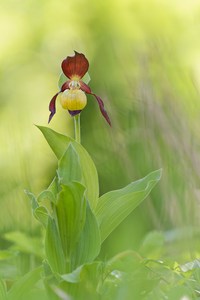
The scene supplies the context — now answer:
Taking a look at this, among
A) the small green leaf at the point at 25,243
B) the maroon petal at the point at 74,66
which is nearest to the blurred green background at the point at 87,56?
the small green leaf at the point at 25,243

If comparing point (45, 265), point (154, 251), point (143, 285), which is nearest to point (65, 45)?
point (154, 251)

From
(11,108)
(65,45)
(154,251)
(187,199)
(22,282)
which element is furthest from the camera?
(65,45)

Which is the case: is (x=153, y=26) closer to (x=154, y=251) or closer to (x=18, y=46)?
(x=18, y=46)

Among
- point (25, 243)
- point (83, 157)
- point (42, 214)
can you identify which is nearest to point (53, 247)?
point (42, 214)

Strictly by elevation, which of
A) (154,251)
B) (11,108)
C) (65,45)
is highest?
(65,45)

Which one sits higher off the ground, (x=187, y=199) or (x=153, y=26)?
(x=153, y=26)

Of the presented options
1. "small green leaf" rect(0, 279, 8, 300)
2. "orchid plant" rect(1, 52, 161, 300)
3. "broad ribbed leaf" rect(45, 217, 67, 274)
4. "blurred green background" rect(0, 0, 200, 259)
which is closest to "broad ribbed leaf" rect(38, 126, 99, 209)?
"orchid plant" rect(1, 52, 161, 300)

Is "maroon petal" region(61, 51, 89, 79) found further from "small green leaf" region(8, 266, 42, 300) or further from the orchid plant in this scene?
"small green leaf" region(8, 266, 42, 300)

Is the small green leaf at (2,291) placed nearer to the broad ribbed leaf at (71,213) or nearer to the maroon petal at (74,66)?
the broad ribbed leaf at (71,213)
